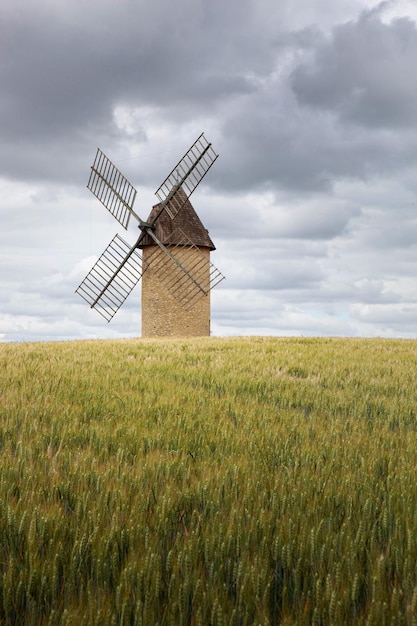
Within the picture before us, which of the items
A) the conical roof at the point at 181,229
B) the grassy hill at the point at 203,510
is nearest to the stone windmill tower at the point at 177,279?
the conical roof at the point at 181,229

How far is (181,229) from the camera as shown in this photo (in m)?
26.1

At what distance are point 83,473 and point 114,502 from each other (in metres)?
0.60

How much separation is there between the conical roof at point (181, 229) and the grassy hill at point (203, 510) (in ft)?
61.8

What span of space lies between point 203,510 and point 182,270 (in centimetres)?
2243

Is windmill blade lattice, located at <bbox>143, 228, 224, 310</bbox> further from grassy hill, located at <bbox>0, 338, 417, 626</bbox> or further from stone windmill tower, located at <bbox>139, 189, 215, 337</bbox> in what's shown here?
grassy hill, located at <bbox>0, 338, 417, 626</bbox>

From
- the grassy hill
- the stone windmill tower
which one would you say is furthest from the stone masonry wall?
the grassy hill

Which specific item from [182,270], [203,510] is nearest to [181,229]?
[182,270]

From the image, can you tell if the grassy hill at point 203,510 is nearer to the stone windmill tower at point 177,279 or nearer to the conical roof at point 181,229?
the stone windmill tower at point 177,279

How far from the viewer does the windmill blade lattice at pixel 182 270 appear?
84.2ft

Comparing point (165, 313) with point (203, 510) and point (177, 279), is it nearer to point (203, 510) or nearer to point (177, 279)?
point (177, 279)

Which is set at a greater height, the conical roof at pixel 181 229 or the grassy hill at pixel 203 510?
the conical roof at pixel 181 229

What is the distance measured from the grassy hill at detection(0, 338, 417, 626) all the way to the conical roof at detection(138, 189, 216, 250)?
1883 cm

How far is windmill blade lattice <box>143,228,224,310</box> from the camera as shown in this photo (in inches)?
1010

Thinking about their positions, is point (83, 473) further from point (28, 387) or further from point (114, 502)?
point (28, 387)
